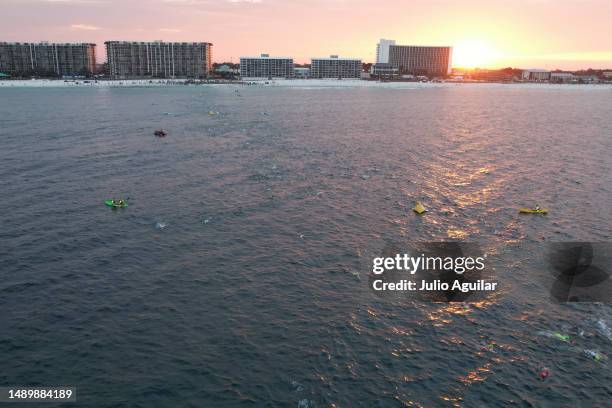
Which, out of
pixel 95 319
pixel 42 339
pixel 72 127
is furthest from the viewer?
pixel 72 127

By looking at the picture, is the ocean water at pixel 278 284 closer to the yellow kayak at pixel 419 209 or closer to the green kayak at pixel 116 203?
the green kayak at pixel 116 203

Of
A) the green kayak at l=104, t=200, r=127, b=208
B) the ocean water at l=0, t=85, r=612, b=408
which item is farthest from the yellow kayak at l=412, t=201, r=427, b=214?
the green kayak at l=104, t=200, r=127, b=208

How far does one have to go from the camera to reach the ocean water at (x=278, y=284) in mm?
30062

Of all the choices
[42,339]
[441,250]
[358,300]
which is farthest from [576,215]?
[42,339]

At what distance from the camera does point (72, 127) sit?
132m

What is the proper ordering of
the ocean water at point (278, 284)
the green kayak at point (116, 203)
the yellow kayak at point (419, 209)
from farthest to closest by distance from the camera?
1. the green kayak at point (116, 203)
2. the yellow kayak at point (419, 209)
3. the ocean water at point (278, 284)

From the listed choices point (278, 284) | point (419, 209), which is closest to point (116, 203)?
point (278, 284)

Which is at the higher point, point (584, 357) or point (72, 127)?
point (72, 127)

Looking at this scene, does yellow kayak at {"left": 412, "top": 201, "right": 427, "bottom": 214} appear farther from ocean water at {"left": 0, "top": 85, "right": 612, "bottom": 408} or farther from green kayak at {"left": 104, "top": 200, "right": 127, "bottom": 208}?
green kayak at {"left": 104, "top": 200, "right": 127, "bottom": 208}

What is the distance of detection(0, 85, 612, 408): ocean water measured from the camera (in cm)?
3006

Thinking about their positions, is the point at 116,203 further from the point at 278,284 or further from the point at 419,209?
the point at 419,209

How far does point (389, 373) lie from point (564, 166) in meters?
79.8

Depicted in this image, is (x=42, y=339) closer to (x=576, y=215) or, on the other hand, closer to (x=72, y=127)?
(x=576, y=215)

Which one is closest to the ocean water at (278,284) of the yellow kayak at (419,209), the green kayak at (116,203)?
the green kayak at (116,203)
